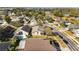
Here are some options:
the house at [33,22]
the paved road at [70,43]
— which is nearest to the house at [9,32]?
the house at [33,22]

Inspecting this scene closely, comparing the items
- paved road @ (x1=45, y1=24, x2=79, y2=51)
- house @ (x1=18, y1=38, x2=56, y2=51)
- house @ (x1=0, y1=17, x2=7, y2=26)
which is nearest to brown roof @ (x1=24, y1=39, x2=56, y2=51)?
house @ (x1=18, y1=38, x2=56, y2=51)

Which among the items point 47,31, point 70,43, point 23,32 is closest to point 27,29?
point 23,32

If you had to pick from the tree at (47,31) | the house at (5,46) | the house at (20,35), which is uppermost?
the tree at (47,31)

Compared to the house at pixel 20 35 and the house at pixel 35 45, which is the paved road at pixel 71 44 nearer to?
the house at pixel 35 45
